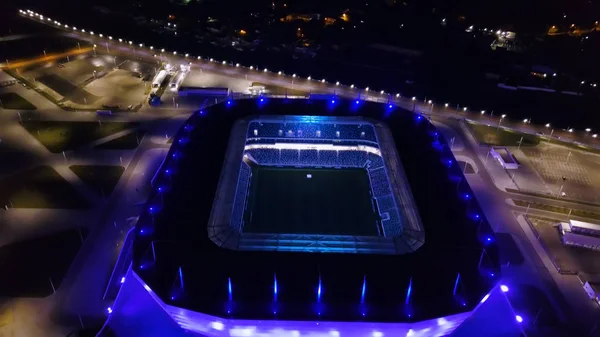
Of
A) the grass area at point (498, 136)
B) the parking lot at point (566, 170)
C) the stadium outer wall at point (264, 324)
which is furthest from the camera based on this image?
the grass area at point (498, 136)

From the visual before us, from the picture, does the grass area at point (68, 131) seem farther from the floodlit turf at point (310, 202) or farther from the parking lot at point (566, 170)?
the parking lot at point (566, 170)

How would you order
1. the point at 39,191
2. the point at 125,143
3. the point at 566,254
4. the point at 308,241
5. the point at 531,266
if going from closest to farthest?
the point at 308,241 < the point at 531,266 < the point at 566,254 < the point at 39,191 < the point at 125,143

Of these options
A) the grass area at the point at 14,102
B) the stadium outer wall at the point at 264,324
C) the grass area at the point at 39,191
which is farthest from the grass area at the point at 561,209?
the grass area at the point at 14,102

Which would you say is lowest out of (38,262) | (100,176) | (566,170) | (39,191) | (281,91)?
(38,262)

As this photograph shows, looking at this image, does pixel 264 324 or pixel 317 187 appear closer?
pixel 264 324

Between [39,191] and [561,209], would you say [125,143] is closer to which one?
[39,191]

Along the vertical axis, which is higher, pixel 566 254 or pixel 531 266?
pixel 566 254

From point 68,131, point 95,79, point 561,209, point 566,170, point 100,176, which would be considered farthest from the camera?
point 95,79

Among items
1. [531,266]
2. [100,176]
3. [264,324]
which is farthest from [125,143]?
[531,266]
